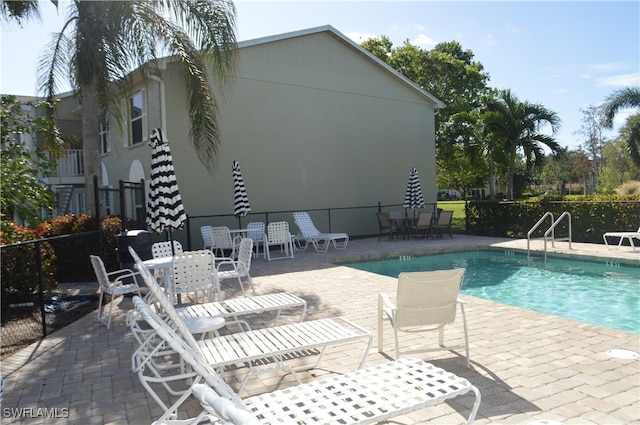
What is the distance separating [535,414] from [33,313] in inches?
278

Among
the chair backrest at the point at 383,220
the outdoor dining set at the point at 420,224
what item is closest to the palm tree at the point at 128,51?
the chair backrest at the point at 383,220

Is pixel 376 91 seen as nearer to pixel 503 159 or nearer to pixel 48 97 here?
pixel 503 159

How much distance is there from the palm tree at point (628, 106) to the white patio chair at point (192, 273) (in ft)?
67.0

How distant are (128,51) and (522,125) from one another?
14752 millimetres

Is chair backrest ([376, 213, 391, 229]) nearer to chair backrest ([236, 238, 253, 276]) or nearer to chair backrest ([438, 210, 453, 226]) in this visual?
chair backrest ([438, 210, 453, 226])

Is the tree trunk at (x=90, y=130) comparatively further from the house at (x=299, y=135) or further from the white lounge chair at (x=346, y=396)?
the white lounge chair at (x=346, y=396)

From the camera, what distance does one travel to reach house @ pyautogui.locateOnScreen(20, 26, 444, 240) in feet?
46.4

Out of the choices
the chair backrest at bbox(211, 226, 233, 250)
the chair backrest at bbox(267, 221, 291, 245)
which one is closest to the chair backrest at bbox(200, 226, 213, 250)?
the chair backrest at bbox(211, 226, 233, 250)

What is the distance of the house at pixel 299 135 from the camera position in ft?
46.4

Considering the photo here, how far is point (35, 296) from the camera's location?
294 inches

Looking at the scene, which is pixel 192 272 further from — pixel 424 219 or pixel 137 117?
pixel 424 219

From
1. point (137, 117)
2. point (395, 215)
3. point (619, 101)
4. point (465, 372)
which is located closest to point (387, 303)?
point (465, 372)

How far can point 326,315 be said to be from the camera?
591 cm

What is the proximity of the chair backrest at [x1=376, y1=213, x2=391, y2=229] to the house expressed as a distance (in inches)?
58.9
